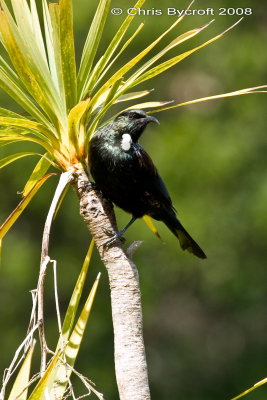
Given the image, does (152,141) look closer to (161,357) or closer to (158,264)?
(158,264)

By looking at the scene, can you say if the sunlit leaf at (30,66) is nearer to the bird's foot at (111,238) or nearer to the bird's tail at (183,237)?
the bird's foot at (111,238)

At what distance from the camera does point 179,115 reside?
7238 millimetres

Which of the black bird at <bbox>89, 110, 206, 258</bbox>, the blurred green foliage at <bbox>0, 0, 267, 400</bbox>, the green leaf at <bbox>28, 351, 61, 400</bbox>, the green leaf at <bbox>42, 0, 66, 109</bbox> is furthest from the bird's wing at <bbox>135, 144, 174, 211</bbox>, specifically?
the blurred green foliage at <bbox>0, 0, 267, 400</bbox>

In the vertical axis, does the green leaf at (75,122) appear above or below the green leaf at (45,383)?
above

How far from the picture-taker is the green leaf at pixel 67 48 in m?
1.69

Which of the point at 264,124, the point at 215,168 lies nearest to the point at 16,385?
the point at 215,168

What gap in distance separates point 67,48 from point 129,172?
2.49ft

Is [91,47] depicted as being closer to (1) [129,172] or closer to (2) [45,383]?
(1) [129,172]

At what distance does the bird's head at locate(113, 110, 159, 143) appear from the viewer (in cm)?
235

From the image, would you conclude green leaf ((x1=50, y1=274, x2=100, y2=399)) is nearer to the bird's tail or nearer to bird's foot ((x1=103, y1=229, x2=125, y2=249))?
bird's foot ((x1=103, y1=229, x2=125, y2=249))

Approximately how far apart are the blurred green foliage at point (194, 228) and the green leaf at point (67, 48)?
4187mm

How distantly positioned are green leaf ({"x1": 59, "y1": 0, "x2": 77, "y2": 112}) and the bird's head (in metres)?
0.54

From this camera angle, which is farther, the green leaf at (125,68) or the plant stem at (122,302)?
the green leaf at (125,68)
